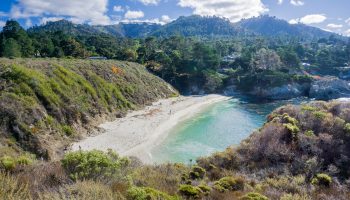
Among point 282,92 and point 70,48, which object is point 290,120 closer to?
point 282,92

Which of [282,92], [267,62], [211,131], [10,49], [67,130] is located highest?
[10,49]

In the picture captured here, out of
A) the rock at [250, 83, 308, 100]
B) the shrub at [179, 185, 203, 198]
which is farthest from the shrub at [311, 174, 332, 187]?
the rock at [250, 83, 308, 100]

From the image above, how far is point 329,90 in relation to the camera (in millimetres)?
76625

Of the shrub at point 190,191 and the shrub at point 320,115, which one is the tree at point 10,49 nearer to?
the shrub at point 320,115

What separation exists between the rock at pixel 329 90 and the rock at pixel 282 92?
288cm

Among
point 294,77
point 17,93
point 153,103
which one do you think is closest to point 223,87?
point 294,77

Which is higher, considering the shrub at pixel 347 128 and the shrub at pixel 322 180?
the shrub at pixel 347 128

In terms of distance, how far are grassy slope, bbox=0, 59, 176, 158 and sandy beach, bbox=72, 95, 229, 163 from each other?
2.32 meters

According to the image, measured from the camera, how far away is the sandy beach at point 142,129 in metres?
35.3

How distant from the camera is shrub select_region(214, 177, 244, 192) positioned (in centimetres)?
1178

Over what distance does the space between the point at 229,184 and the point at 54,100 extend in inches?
1223

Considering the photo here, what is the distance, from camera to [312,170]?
14.6 m

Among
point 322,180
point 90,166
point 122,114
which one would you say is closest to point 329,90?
point 122,114

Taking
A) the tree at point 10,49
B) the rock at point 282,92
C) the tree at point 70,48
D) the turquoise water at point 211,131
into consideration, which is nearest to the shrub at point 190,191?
the turquoise water at point 211,131
